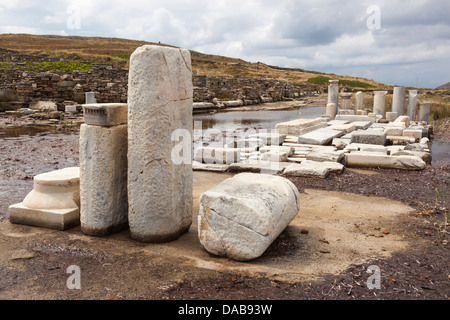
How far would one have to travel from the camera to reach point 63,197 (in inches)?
207

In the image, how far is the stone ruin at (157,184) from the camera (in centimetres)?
411

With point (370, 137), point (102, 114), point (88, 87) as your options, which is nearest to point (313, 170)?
point (370, 137)

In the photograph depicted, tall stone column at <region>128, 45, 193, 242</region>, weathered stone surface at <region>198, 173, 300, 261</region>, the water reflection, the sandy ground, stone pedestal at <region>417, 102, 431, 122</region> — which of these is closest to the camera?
the sandy ground

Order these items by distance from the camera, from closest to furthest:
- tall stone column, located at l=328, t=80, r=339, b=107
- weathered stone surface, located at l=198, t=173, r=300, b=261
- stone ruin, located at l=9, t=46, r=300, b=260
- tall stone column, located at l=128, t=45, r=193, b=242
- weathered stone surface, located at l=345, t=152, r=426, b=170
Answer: weathered stone surface, located at l=198, t=173, r=300, b=261 → stone ruin, located at l=9, t=46, r=300, b=260 → tall stone column, located at l=128, t=45, r=193, b=242 → weathered stone surface, located at l=345, t=152, r=426, b=170 → tall stone column, located at l=328, t=80, r=339, b=107

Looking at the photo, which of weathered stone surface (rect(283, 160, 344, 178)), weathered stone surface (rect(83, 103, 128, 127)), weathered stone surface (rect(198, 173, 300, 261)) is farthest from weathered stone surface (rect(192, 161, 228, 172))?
weathered stone surface (rect(198, 173, 300, 261))

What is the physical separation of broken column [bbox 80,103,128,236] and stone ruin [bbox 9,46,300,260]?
0.01 meters

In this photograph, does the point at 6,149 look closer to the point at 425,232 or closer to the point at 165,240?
the point at 165,240

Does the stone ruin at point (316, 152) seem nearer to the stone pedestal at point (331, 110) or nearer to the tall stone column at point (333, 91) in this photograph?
the stone pedestal at point (331, 110)

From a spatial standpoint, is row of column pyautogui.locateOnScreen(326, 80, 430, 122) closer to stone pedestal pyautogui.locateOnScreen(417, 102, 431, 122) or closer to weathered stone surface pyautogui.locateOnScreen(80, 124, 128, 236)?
stone pedestal pyautogui.locateOnScreen(417, 102, 431, 122)

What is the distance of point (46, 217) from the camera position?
5125mm

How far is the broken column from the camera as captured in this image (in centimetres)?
467

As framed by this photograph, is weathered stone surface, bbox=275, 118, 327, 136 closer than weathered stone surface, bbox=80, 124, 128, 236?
No

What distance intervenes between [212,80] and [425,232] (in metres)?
28.3
